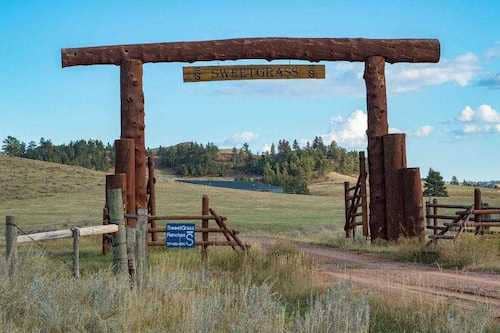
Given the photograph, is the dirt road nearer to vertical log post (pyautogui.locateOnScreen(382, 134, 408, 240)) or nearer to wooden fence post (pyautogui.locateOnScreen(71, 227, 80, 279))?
vertical log post (pyautogui.locateOnScreen(382, 134, 408, 240))

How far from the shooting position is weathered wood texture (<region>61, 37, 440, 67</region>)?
18375 millimetres

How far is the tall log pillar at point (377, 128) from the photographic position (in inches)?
736

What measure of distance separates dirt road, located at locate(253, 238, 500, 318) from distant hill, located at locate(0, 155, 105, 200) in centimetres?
3693

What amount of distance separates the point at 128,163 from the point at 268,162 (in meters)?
97.4

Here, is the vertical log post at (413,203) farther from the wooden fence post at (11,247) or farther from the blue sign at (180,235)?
the wooden fence post at (11,247)

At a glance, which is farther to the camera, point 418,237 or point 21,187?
point 21,187

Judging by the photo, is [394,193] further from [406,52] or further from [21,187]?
[21,187]

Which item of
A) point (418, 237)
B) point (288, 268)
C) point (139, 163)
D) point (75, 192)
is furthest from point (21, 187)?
point (288, 268)

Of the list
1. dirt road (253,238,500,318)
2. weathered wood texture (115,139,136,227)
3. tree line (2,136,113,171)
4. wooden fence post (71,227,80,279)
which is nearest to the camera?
wooden fence post (71,227,80,279)

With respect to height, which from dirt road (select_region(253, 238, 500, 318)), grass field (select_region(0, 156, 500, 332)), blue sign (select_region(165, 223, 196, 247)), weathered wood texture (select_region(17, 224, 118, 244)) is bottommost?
dirt road (select_region(253, 238, 500, 318))

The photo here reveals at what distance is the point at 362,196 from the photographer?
2094 cm

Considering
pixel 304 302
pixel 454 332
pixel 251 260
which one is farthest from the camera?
pixel 251 260

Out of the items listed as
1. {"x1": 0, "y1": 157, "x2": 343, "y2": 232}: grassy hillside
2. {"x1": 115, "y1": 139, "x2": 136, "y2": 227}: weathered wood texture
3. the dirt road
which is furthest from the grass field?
{"x1": 0, "y1": 157, "x2": 343, "y2": 232}: grassy hillside

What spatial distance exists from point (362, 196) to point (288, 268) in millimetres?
9111
